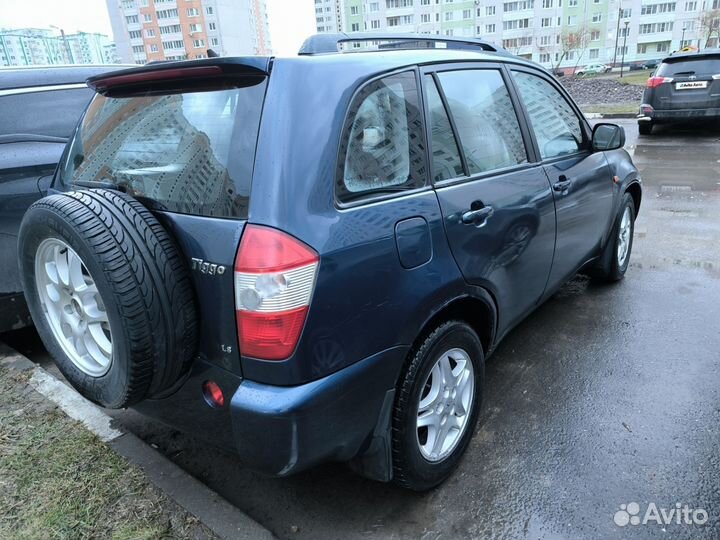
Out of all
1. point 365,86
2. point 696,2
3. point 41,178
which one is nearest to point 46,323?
point 41,178

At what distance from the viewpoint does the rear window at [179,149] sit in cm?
181

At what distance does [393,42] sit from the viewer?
307cm

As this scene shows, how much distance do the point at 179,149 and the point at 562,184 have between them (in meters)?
2.14

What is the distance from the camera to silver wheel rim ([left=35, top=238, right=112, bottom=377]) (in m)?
2.05

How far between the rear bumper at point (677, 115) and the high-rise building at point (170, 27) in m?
84.9

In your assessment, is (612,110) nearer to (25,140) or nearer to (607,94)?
(607,94)

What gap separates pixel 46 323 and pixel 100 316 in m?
0.44

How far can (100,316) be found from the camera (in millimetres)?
2035

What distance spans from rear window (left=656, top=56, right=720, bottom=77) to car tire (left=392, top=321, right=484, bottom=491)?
36.8 ft

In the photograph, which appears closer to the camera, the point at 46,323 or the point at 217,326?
the point at 217,326

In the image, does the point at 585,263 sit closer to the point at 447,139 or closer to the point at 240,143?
the point at 447,139

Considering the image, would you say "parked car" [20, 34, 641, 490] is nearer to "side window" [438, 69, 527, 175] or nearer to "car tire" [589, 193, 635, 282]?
"side window" [438, 69, 527, 175]

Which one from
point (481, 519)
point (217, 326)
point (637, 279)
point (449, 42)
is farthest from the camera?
point (637, 279)

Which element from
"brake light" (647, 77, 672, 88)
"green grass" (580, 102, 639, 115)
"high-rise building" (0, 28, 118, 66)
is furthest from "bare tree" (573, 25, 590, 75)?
"brake light" (647, 77, 672, 88)
